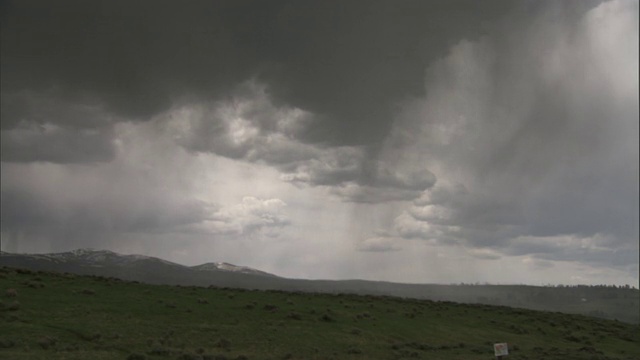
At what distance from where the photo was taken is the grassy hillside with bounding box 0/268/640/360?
29.7 m

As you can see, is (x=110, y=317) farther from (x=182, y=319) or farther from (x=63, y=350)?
(x=63, y=350)

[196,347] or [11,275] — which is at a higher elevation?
[11,275]

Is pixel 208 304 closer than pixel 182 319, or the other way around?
pixel 182 319

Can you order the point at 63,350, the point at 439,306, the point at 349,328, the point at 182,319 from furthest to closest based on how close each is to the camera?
the point at 439,306, the point at 349,328, the point at 182,319, the point at 63,350

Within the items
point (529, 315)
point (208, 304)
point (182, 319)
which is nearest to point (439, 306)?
point (529, 315)

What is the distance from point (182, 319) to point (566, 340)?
36.7m

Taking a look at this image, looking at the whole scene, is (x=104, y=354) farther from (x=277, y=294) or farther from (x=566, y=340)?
(x=566, y=340)

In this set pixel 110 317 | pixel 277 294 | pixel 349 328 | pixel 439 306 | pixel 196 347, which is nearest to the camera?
pixel 196 347

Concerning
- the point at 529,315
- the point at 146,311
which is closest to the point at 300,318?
the point at 146,311

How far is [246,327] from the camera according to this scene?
3744 centimetres

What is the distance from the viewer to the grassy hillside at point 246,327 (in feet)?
97.4

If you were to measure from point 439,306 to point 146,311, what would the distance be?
36241mm

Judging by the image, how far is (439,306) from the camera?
62.3 m

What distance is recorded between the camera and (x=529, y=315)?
63844 mm
